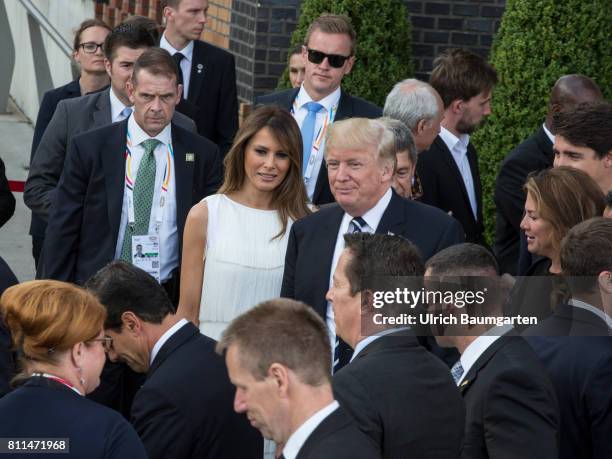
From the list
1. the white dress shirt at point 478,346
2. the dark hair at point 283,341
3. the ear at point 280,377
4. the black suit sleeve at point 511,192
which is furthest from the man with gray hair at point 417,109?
the ear at point 280,377

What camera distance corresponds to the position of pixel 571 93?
7.43 meters

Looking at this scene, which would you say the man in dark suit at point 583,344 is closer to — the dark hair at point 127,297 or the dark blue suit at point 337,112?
the dark hair at point 127,297

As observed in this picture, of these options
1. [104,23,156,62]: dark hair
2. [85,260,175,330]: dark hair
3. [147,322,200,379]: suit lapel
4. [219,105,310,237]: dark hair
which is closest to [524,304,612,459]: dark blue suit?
[147,322,200,379]: suit lapel

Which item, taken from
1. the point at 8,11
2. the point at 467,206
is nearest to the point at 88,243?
the point at 467,206

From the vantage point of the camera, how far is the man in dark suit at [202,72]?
8.65m

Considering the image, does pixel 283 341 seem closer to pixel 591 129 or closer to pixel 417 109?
pixel 591 129

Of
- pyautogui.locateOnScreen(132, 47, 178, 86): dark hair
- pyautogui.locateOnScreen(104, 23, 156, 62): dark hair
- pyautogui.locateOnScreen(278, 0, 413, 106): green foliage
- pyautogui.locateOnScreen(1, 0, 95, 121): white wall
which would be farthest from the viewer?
pyautogui.locateOnScreen(1, 0, 95, 121): white wall

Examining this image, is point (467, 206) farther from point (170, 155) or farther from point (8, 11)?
point (8, 11)

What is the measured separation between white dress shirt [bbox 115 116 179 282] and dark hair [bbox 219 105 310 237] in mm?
537

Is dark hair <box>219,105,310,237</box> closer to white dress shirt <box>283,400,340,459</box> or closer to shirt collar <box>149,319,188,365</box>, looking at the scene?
shirt collar <box>149,319,188,365</box>

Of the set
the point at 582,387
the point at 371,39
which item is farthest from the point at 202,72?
the point at 582,387

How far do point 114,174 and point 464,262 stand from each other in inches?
99.4

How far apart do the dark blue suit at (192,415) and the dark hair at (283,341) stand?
0.84 metres

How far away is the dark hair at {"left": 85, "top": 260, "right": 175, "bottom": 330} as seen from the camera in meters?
4.79
